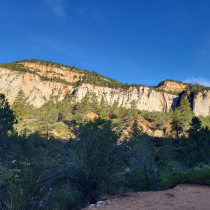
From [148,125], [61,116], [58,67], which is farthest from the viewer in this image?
[58,67]

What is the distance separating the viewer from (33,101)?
59.4 meters

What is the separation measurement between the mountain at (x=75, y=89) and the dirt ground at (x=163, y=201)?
61810mm

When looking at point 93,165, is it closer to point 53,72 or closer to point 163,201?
point 163,201

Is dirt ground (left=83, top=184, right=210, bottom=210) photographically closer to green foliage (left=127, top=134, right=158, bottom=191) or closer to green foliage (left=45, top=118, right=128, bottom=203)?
green foliage (left=45, top=118, right=128, bottom=203)

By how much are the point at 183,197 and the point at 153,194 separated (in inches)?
44.1

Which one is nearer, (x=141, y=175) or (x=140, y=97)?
(x=141, y=175)

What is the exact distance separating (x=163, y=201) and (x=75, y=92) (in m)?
67.6

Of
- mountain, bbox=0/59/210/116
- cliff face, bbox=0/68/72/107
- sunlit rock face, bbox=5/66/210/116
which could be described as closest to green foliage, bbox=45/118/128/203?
sunlit rock face, bbox=5/66/210/116

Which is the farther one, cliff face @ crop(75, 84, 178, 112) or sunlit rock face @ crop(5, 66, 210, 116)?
cliff face @ crop(75, 84, 178, 112)

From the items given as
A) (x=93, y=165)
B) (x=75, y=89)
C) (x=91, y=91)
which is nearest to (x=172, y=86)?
(x=91, y=91)

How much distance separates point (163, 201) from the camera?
16.8 ft

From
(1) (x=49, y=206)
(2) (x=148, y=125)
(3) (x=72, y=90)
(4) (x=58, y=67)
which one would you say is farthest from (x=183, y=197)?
(4) (x=58, y=67)

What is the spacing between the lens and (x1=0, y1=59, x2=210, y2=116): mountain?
60.4 metres

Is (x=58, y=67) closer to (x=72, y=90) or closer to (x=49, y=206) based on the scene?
(x=72, y=90)
